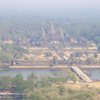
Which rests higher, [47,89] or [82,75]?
[82,75]

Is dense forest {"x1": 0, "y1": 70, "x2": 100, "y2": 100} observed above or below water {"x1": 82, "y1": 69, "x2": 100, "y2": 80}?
below

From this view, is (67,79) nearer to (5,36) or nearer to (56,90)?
(56,90)

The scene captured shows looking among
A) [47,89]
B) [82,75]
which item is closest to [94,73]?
[82,75]

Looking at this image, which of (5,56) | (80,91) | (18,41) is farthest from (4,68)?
(18,41)

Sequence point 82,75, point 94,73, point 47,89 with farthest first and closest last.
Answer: point 94,73 → point 82,75 → point 47,89

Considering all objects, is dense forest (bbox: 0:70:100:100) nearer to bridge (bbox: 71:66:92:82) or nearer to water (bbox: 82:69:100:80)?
bridge (bbox: 71:66:92:82)

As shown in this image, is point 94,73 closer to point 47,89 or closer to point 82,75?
point 82,75

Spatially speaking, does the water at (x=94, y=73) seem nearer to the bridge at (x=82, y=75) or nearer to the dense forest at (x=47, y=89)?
the bridge at (x=82, y=75)

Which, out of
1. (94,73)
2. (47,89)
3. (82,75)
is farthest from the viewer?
(94,73)

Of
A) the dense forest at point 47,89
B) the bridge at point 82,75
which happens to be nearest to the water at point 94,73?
the bridge at point 82,75

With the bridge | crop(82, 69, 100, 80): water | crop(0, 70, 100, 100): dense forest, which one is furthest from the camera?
crop(82, 69, 100, 80): water

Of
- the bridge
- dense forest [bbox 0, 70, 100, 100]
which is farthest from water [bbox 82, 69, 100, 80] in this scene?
dense forest [bbox 0, 70, 100, 100]
